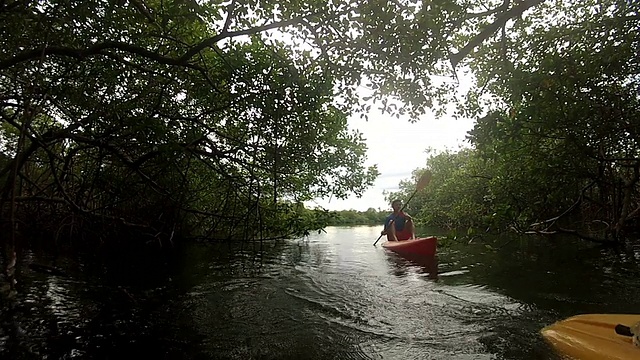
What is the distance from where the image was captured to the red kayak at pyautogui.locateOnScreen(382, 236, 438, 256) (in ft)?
26.6

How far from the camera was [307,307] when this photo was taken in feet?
15.4

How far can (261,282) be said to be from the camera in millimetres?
6074

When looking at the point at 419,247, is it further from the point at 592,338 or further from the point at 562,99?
the point at 592,338

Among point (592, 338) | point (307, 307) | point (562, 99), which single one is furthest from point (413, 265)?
point (592, 338)

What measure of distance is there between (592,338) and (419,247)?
5.42 m

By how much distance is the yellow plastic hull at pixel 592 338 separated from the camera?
2701 mm

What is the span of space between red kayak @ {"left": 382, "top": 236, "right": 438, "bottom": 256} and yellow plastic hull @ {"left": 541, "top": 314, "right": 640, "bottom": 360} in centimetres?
464

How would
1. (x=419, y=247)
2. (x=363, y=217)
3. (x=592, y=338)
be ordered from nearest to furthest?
1. (x=592, y=338)
2. (x=419, y=247)
3. (x=363, y=217)

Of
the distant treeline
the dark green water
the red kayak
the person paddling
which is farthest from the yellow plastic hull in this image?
the distant treeline

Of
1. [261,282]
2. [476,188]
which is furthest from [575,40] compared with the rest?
[476,188]

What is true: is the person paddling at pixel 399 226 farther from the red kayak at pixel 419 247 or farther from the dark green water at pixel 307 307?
the dark green water at pixel 307 307

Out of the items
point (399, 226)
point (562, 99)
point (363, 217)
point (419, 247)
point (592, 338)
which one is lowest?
point (592, 338)

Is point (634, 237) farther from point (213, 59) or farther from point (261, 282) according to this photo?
point (213, 59)

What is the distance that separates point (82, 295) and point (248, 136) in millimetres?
3241
